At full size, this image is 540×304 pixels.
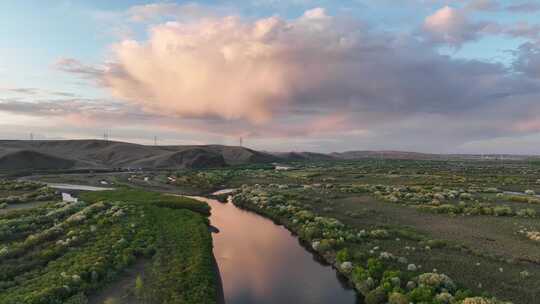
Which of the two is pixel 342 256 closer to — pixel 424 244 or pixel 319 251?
pixel 319 251

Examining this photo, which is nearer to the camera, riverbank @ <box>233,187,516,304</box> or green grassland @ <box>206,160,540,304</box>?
riverbank @ <box>233,187,516,304</box>

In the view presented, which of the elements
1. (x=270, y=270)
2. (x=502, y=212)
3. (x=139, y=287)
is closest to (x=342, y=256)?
(x=270, y=270)

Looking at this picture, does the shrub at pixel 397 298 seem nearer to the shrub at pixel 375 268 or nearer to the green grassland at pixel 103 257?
the shrub at pixel 375 268

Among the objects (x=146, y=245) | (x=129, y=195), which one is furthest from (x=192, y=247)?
(x=129, y=195)

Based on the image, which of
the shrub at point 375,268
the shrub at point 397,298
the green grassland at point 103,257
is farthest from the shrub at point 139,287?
the shrub at point 375,268

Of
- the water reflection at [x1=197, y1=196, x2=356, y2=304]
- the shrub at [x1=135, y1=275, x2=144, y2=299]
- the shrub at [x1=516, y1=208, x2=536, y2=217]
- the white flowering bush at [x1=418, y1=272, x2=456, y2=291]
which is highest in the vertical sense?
the shrub at [x1=516, y1=208, x2=536, y2=217]

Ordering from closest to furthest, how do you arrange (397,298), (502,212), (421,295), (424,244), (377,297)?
(421,295) < (397,298) < (377,297) < (424,244) < (502,212)

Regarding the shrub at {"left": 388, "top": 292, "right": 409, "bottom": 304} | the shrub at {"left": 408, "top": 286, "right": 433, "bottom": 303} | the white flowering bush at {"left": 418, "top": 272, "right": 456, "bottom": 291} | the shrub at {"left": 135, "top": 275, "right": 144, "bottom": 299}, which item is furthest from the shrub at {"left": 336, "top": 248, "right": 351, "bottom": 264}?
the shrub at {"left": 135, "top": 275, "right": 144, "bottom": 299}

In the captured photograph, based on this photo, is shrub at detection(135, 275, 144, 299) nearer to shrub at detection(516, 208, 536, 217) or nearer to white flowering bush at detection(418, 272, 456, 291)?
white flowering bush at detection(418, 272, 456, 291)

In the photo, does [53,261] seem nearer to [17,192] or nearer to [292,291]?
[292,291]
